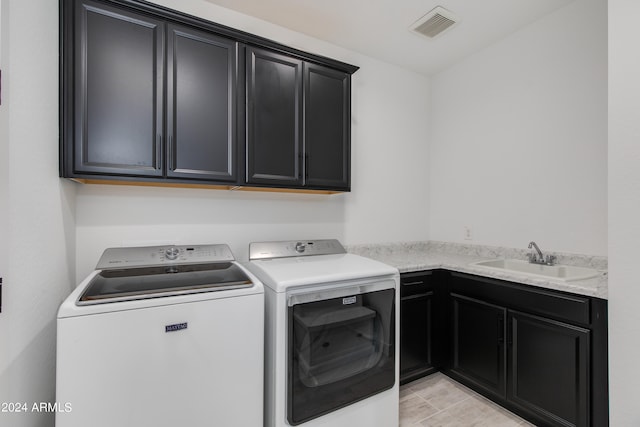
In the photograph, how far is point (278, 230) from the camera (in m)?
2.30

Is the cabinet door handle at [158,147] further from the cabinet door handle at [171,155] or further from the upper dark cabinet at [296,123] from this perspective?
the upper dark cabinet at [296,123]

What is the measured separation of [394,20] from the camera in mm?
2252

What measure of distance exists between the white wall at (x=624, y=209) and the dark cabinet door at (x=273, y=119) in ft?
5.58

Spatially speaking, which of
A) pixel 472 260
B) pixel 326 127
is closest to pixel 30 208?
pixel 326 127

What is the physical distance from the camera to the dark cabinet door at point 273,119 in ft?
6.10

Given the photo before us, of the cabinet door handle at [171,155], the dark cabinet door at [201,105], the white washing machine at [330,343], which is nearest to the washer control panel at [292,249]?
the white washing machine at [330,343]

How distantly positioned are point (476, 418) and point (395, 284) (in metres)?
1.05

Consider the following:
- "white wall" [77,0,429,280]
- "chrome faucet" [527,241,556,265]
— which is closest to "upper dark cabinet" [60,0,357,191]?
"white wall" [77,0,429,280]

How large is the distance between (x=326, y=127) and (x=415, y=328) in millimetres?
Answer: 1646

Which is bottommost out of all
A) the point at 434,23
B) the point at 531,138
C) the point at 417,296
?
the point at 417,296

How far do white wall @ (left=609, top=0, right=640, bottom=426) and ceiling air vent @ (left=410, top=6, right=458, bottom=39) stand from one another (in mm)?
967

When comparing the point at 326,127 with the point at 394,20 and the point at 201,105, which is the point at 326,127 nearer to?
the point at 201,105

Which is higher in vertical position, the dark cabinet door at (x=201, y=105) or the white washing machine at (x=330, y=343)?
the dark cabinet door at (x=201, y=105)

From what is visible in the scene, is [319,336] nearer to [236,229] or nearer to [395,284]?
[395,284]
